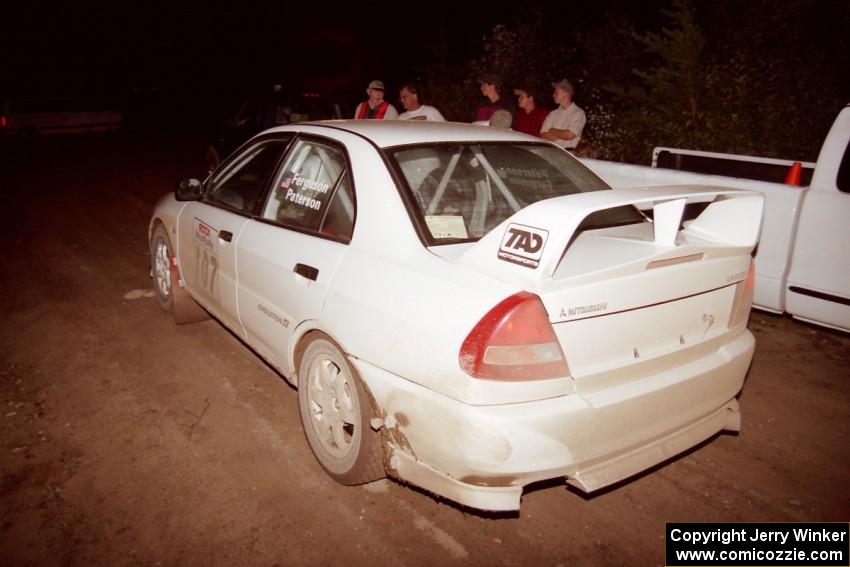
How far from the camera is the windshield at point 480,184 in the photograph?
2961 millimetres

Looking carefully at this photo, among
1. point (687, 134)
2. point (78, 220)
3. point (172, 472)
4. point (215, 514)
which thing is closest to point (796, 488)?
point (215, 514)

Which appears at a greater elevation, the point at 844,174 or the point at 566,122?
the point at 566,122

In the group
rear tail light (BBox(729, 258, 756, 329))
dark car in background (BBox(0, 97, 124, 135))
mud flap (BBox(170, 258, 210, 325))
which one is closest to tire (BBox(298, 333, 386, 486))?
rear tail light (BBox(729, 258, 756, 329))

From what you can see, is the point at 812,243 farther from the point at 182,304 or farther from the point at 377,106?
the point at 377,106

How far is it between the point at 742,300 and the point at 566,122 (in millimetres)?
5047

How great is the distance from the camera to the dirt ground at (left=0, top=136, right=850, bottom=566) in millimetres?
2766

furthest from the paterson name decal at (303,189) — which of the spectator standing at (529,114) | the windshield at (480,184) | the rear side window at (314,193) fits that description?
the spectator standing at (529,114)

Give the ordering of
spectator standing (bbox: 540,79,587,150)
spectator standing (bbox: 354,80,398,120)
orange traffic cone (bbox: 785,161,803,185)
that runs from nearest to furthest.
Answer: orange traffic cone (bbox: 785,161,803,185) → spectator standing (bbox: 540,79,587,150) → spectator standing (bbox: 354,80,398,120)

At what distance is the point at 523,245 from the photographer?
2369 millimetres

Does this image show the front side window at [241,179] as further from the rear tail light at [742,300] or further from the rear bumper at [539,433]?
the rear tail light at [742,300]

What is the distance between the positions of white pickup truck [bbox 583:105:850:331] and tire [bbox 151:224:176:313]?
11.5 feet

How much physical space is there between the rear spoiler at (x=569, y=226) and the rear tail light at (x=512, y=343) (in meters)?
0.13

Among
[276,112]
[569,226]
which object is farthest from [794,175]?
[276,112]

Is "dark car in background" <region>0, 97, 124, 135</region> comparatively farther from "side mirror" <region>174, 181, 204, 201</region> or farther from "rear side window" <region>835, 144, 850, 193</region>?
"rear side window" <region>835, 144, 850, 193</region>
